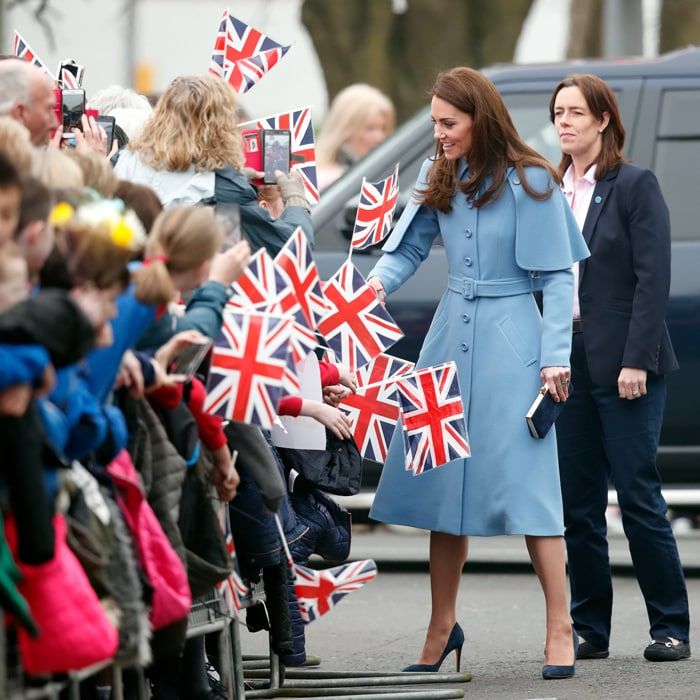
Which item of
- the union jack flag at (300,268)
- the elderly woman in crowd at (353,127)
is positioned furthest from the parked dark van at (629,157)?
the union jack flag at (300,268)

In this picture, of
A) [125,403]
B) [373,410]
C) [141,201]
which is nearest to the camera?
[125,403]

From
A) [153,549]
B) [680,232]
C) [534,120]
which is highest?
[534,120]

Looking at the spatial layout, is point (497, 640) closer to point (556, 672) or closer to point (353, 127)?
point (556, 672)

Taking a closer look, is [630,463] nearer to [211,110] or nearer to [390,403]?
[390,403]

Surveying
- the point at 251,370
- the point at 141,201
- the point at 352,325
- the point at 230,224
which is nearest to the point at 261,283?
the point at 230,224

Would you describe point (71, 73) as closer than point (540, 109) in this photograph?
Yes

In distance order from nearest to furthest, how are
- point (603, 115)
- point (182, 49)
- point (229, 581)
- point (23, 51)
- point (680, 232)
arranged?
point (229, 581), point (603, 115), point (23, 51), point (680, 232), point (182, 49)

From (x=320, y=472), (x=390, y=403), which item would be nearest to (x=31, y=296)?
(x=320, y=472)

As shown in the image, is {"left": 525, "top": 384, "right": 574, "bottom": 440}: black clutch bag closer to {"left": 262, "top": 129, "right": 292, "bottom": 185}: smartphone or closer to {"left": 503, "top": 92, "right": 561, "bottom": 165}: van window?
{"left": 262, "top": 129, "right": 292, "bottom": 185}: smartphone

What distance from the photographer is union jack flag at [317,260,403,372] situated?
222 inches

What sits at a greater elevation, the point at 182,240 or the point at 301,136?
the point at 301,136

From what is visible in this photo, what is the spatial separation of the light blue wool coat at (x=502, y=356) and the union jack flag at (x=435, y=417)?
0.12m

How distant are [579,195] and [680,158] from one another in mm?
1917

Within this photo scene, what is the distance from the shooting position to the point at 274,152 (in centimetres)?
564
